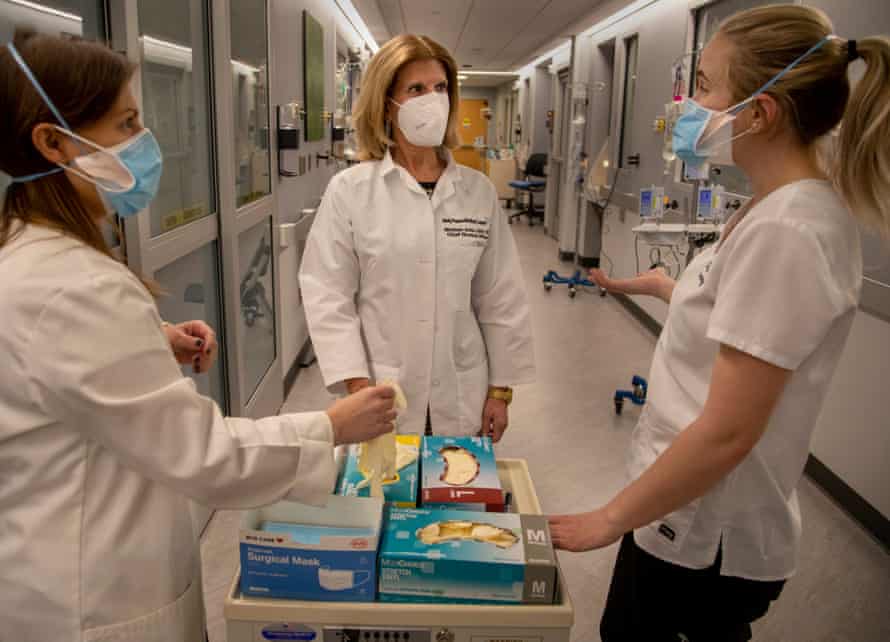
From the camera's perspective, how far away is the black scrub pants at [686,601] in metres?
1.19

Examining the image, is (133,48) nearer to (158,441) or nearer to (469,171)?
(469,171)

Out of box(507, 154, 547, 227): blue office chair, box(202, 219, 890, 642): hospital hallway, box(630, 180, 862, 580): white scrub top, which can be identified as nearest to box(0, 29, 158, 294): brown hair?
box(630, 180, 862, 580): white scrub top

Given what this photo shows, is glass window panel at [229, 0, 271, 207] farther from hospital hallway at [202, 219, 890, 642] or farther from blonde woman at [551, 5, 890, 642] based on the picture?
blonde woman at [551, 5, 890, 642]

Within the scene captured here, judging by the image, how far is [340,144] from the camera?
6.75m

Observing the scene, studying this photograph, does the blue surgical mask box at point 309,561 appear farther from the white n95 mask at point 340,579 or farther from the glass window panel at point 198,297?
the glass window panel at point 198,297

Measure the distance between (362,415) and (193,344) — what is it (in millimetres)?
405

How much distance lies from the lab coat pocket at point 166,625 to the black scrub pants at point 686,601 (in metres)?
0.76

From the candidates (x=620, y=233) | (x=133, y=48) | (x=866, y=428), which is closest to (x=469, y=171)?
(x=133, y=48)

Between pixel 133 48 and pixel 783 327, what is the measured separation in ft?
6.00

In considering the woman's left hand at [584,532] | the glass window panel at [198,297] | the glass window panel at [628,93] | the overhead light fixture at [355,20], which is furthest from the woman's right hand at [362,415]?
the glass window panel at [628,93]

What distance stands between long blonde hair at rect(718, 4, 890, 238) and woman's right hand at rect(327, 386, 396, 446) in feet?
2.43

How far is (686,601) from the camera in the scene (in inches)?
47.6

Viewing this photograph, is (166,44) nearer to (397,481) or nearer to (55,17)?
(55,17)

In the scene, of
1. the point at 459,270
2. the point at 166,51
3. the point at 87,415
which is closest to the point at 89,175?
the point at 87,415
